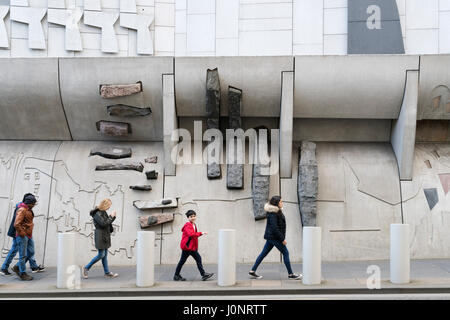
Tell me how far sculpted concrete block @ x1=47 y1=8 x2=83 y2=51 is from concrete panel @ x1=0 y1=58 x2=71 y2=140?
61cm

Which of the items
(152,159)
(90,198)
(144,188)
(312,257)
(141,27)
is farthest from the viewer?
(152,159)

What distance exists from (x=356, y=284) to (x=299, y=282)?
99cm

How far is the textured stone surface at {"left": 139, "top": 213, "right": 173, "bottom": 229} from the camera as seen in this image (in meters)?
11.4

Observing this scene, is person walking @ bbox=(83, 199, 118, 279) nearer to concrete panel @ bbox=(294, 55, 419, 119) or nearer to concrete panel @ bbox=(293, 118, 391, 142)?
concrete panel @ bbox=(294, 55, 419, 119)

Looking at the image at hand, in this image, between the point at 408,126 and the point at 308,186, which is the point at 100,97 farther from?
the point at 408,126

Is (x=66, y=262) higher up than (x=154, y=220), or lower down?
lower down

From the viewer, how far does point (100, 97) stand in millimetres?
12203

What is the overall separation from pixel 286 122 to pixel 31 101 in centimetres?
662

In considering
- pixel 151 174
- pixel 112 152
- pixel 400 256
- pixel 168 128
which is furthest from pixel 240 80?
pixel 400 256

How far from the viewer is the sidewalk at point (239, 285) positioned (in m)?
7.86

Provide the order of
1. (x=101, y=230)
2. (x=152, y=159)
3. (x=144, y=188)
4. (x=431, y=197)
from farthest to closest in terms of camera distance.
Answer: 1. (x=152, y=159)
2. (x=144, y=188)
3. (x=431, y=197)
4. (x=101, y=230)

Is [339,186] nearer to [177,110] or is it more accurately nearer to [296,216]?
[296,216]

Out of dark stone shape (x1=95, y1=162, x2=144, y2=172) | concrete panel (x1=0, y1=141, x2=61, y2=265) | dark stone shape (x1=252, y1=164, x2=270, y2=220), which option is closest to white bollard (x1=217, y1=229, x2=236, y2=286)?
dark stone shape (x1=252, y1=164, x2=270, y2=220)

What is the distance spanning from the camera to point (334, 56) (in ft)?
37.7
